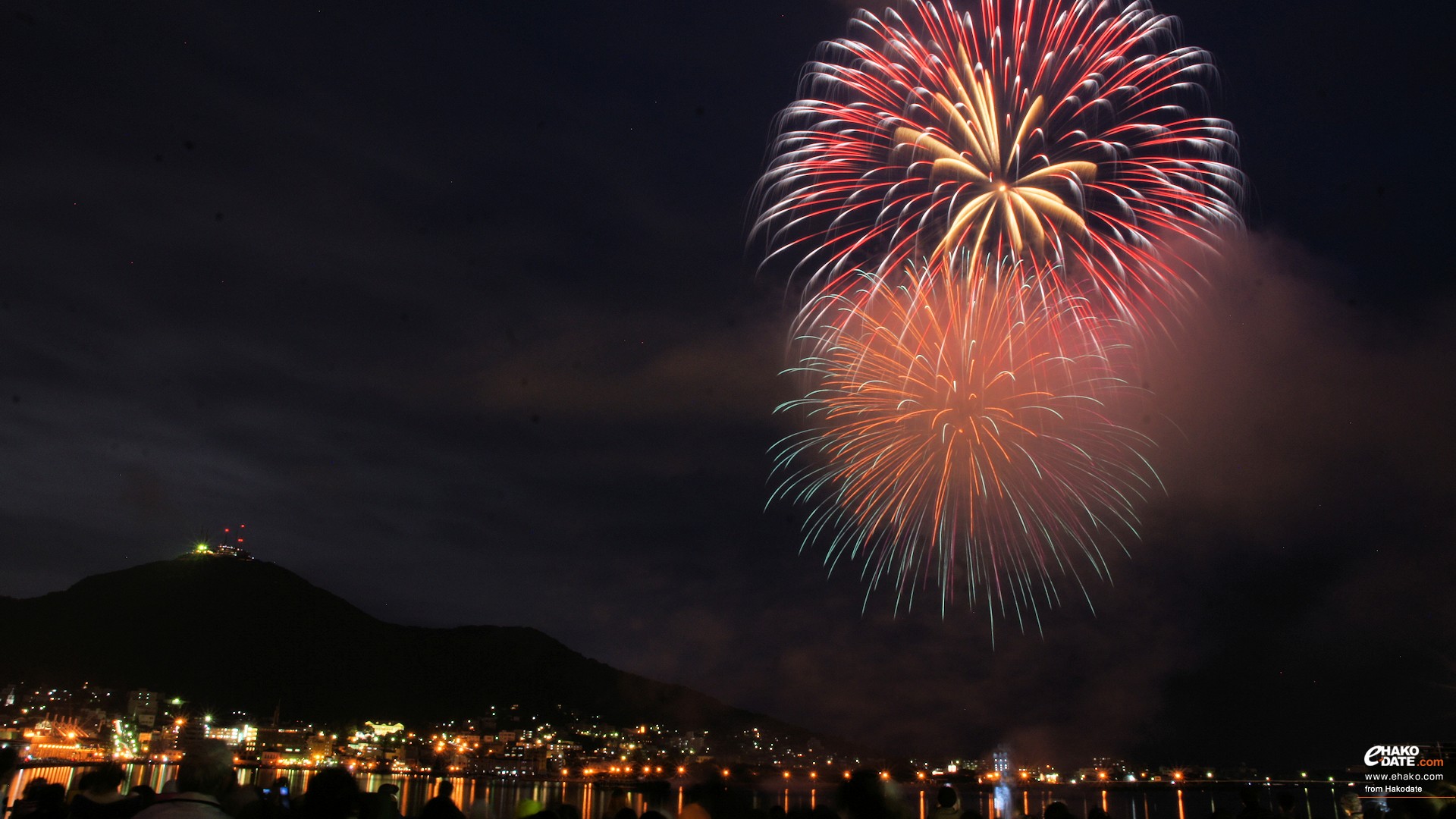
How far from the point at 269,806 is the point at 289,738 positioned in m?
181

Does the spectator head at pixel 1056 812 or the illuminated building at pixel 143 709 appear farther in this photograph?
the illuminated building at pixel 143 709

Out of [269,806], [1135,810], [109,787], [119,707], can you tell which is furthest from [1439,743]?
[119,707]

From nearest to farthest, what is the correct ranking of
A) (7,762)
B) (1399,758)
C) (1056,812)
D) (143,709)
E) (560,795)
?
1. (7,762)
2. (1056,812)
3. (1399,758)
4. (560,795)
5. (143,709)

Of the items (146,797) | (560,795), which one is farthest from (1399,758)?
(560,795)

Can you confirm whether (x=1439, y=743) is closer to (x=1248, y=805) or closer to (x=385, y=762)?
(x=1248, y=805)

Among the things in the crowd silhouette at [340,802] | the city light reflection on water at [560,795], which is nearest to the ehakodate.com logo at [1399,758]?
the crowd silhouette at [340,802]

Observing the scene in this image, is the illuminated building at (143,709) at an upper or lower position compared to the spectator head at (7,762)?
lower

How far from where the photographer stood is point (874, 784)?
20.0 feet

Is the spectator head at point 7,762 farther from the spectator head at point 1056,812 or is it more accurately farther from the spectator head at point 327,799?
the spectator head at point 1056,812

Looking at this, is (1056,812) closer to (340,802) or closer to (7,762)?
(340,802)

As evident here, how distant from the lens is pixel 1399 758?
1259cm

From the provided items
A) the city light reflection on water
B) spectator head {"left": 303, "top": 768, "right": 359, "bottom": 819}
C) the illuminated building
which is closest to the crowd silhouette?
spectator head {"left": 303, "top": 768, "right": 359, "bottom": 819}

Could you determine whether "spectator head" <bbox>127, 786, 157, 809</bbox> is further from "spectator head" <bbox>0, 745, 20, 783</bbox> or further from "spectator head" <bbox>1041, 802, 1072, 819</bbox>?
"spectator head" <bbox>1041, 802, 1072, 819</bbox>

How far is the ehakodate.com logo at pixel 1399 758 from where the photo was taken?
1237 cm
